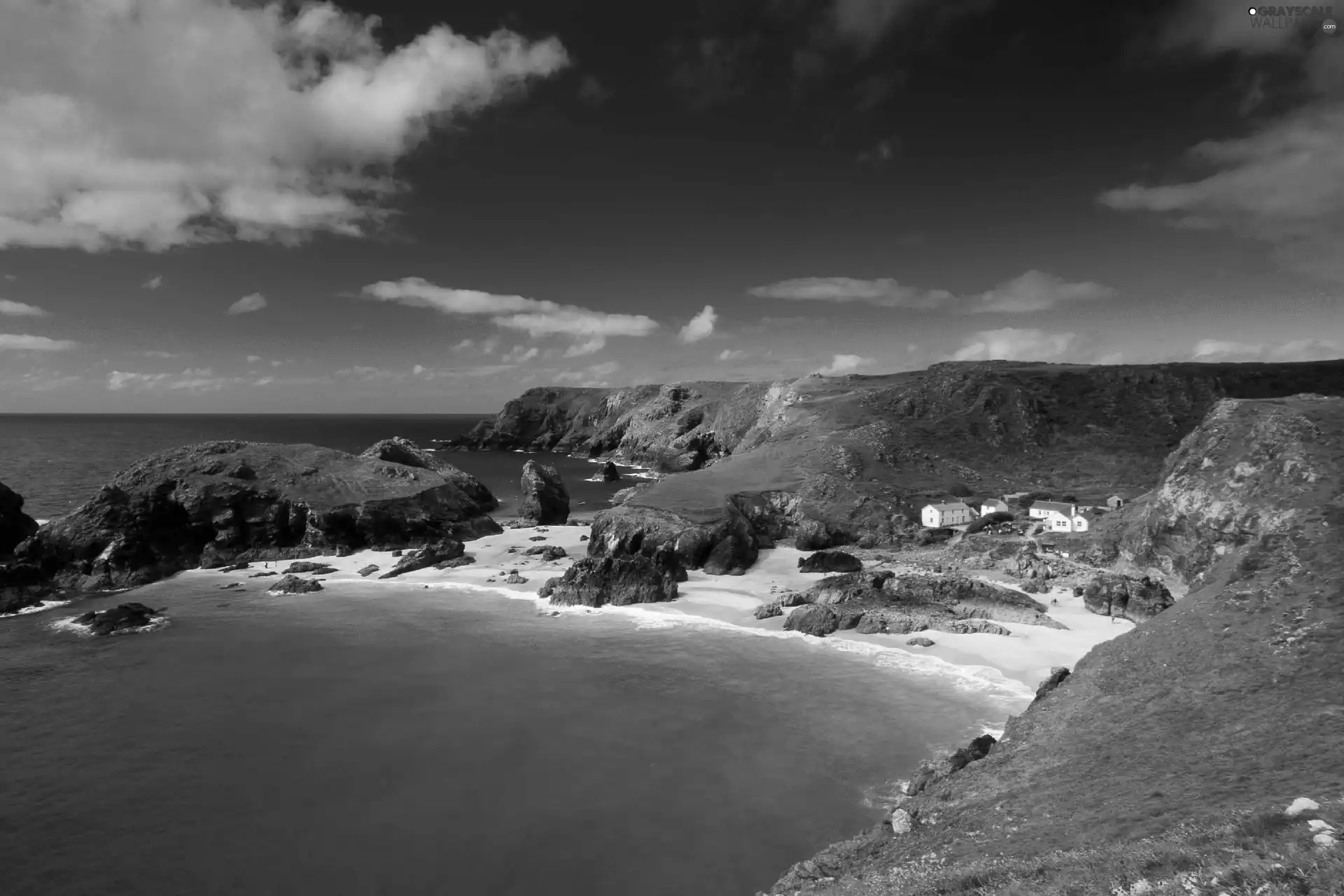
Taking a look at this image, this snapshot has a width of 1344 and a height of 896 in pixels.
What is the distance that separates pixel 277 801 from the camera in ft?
91.3

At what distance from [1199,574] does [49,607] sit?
99.0 meters

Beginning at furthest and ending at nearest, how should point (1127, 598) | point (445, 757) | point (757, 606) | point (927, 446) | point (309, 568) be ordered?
point (927, 446) → point (309, 568) → point (757, 606) → point (1127, 598) → point (445, 757)

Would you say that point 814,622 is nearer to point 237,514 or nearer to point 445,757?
point 445,757

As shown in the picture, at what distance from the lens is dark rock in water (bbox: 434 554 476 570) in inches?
2904

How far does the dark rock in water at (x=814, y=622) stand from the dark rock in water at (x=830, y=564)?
51.6 feet

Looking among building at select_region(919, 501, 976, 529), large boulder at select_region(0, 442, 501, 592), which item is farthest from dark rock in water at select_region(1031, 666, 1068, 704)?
large boulder at select_region(0, 442, 501, 592)

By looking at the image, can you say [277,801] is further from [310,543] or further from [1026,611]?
[310,543]

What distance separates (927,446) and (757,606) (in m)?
67.1

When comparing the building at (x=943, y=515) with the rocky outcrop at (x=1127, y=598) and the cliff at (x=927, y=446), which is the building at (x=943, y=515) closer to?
the cliff at (x=927, y=446)

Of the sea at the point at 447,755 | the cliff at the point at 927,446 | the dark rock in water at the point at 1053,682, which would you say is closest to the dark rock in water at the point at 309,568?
the sea at the point at 447,755

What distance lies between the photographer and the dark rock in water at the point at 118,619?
5241 cm

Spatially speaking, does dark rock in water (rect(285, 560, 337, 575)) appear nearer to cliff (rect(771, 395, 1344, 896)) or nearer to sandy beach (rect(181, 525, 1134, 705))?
sandy beach (rect(181, 525, 1134, 705))

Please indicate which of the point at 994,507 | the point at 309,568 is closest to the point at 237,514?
the point at 309,568

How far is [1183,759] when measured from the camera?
65.7ft
